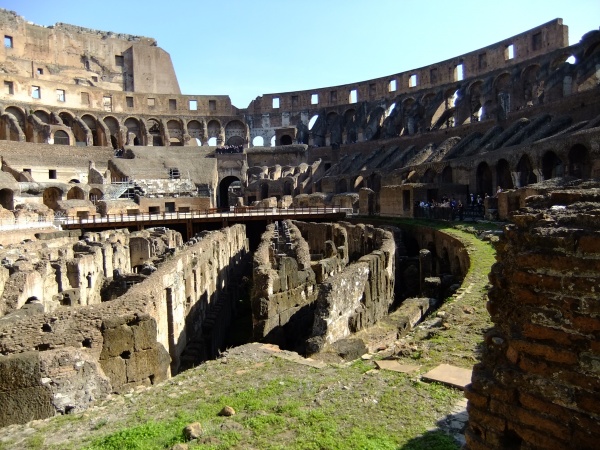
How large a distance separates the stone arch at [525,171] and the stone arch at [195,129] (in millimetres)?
40798

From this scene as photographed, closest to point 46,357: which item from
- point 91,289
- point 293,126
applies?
point 91,289

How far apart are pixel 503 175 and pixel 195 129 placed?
40.2 meters

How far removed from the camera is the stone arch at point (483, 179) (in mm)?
28562

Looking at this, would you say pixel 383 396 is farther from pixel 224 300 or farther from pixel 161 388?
pixel 224 300

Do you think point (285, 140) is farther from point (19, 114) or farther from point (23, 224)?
point (23, 224)

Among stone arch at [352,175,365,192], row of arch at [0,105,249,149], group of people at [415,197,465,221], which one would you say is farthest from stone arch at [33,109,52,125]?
group of people at [415,197,465,221]

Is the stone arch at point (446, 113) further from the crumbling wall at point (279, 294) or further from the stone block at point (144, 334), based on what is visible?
the stone block at point (144, 334)

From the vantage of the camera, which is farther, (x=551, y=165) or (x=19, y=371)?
(x=551, y=165)

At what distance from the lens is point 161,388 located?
577cm

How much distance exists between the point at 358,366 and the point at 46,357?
3.71 m

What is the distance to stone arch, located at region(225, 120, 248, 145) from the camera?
5881 cm

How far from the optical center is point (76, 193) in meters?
39.7

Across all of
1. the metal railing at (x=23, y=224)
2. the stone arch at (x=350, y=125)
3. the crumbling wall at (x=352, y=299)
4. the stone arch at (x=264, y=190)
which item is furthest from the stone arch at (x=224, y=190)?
the crumbling wall at (x=352, y=299)

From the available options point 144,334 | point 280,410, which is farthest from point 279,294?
point 280,410
